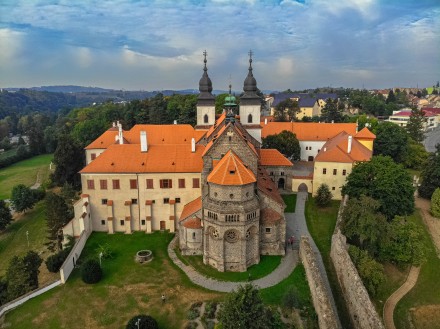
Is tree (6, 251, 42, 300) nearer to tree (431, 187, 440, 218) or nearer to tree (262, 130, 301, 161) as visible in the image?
tree (262, 130, 301, 161)

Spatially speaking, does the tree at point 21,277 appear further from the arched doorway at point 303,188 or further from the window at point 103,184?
the arched doorway at point 303,188

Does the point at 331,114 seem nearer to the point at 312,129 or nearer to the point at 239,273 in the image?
the point at 312,129

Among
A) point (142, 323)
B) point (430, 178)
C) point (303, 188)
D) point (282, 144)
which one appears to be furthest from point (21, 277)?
point (430, 178)

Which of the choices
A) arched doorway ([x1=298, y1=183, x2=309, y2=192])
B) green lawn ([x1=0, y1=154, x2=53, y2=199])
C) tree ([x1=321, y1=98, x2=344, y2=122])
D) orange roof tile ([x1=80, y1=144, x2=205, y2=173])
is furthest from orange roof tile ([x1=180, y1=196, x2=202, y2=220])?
tree ([x1=321, y1=98, x2=344, y2=122])

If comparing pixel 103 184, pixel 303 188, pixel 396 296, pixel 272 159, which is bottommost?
pixel 396 296

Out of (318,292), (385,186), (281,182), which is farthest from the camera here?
(281,182)

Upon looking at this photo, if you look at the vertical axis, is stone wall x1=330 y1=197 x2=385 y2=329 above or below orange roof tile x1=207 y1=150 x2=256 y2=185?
below

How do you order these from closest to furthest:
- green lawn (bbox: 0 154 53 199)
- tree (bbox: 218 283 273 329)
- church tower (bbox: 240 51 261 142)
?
tree (bbox: 218 283 273 329) → church tower (bbox: 240 51 261 142) → green lawn (bbox: 0 154 53 199)
